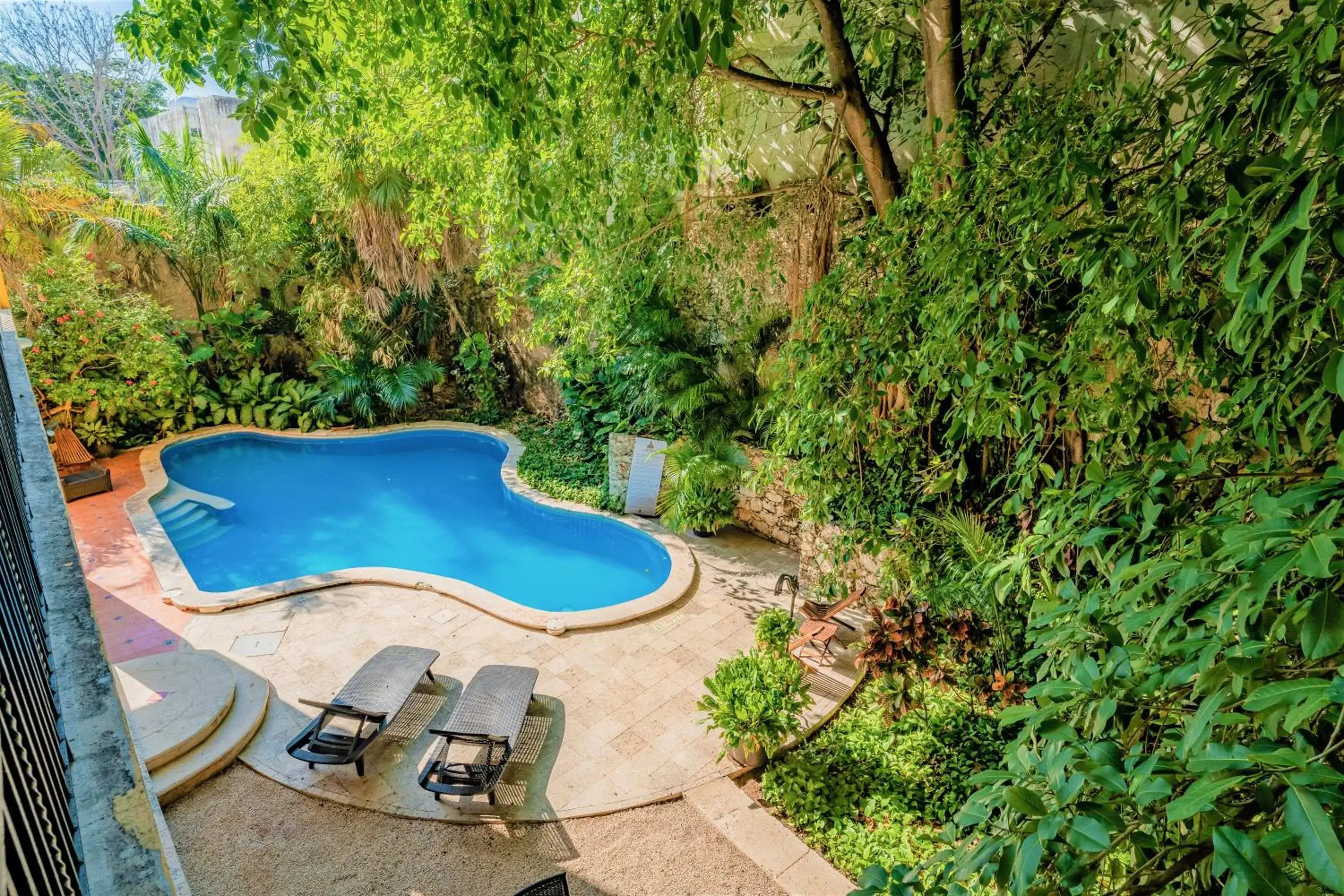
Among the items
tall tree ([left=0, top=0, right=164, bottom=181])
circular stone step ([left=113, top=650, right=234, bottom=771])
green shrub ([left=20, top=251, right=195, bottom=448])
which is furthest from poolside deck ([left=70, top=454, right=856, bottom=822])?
tall tree ([left=0, top=0, right=164, bottom=181])

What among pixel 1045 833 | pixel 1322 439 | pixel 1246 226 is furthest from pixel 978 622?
pixel 1045 833

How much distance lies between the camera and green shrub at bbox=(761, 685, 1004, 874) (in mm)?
4562

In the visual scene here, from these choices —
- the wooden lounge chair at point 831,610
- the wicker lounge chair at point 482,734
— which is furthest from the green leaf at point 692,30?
the wooden lounge chair at point 831,610

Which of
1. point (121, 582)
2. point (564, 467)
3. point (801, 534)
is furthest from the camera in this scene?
point (564, 467)

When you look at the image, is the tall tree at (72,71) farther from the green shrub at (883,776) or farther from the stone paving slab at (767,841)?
the green shrub at (883,776)

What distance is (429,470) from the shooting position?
1245 centimetres

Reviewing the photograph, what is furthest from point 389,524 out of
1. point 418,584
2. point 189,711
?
point 189,711

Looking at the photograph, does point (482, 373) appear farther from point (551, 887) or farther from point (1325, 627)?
point (1325, 627)

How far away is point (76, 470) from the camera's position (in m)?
9.87

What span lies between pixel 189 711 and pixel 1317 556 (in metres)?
6.93

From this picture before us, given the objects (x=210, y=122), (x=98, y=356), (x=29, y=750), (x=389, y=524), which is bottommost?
(x=389, y=524)

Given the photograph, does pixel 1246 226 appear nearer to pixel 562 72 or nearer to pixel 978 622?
pixel 562 72

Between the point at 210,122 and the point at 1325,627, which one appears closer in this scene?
the point at 1325,627

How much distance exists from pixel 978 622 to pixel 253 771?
6.14 metres
